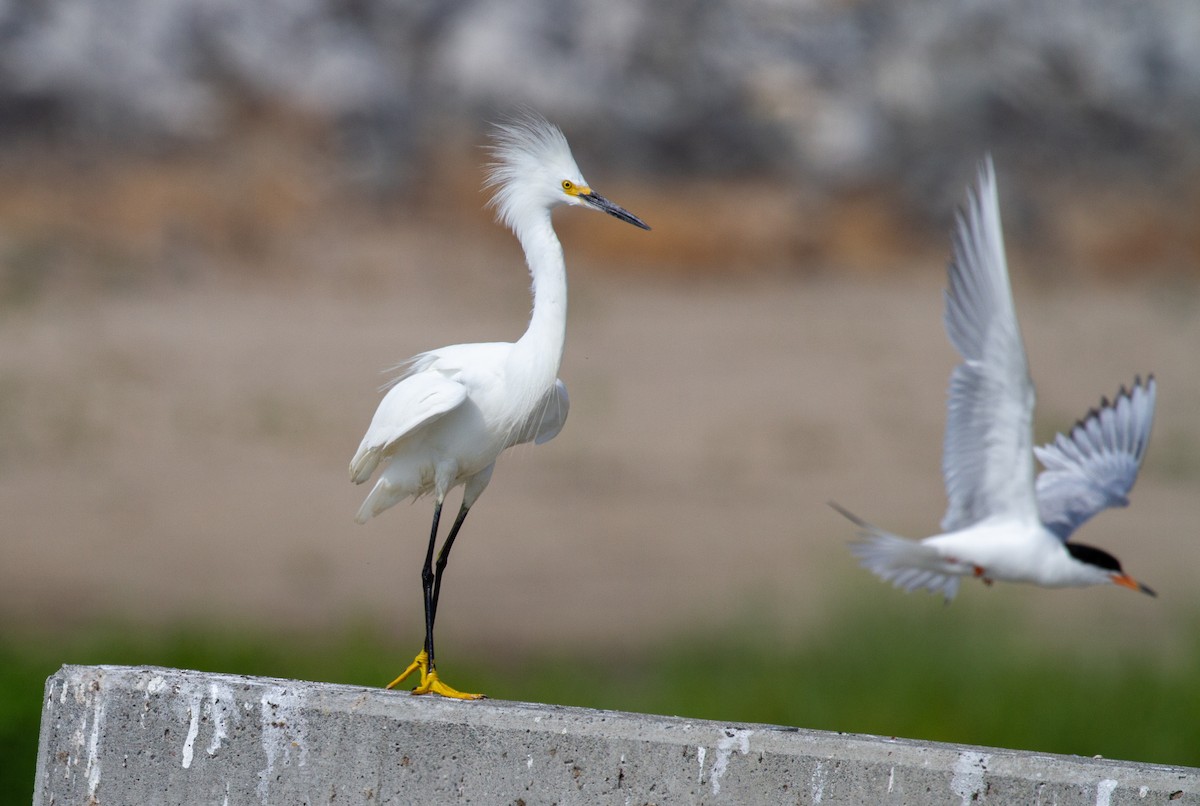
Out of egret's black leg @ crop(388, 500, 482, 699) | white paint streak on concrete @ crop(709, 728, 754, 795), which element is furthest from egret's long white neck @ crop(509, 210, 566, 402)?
white paint streak on concrete @ crop(709, 728, 754, 795)

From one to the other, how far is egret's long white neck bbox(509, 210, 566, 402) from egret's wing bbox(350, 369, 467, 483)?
0.15 meters

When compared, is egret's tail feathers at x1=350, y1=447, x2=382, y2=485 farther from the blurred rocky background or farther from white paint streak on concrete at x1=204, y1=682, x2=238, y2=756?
the blurred rocky background

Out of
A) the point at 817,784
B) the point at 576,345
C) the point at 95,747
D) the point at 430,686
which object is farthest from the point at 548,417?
the point at 576,345

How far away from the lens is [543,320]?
3.93m

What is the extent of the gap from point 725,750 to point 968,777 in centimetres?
47

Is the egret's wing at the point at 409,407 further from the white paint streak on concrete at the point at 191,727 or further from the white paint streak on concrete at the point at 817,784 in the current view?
the white paint streak on concrete at the point at 817,784

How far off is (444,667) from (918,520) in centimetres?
429

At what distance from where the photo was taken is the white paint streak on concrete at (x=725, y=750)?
3.46m

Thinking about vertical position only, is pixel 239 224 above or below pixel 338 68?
below

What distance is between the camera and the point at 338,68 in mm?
14547

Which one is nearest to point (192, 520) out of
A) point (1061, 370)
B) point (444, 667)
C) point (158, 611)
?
point (158, 611)

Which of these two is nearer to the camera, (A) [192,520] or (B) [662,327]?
(A) [192,520]

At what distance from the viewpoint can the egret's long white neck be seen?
154 inches

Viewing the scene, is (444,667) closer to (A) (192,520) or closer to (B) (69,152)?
(A) (192,520)
